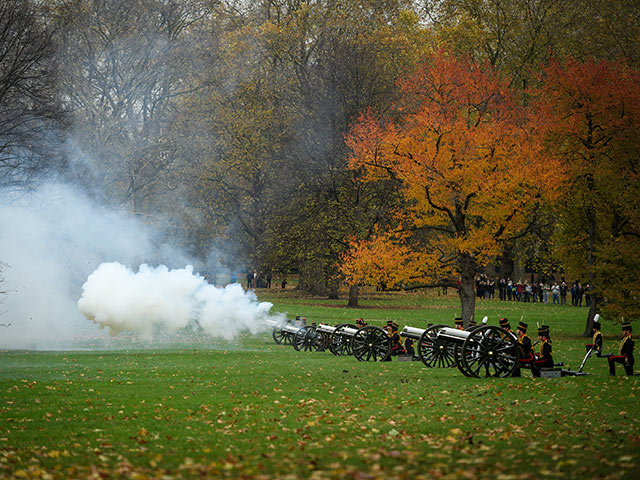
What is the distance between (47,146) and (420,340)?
660 inches

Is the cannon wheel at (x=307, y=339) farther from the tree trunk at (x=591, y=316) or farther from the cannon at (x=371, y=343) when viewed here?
the tree trunk at (x=591, y=316)

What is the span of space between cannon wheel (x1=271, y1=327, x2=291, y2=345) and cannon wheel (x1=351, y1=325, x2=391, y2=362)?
5.78 metres

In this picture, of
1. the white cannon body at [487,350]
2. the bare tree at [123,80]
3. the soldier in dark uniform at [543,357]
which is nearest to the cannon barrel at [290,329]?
the white cannon body at [487,350]

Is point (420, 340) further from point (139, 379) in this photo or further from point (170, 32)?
point (170, 32)

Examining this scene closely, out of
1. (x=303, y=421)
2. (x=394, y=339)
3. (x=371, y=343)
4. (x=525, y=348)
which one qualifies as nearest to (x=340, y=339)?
(x=371, y=343)

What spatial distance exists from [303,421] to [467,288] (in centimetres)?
1910

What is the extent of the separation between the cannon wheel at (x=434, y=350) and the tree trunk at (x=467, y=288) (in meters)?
9.09

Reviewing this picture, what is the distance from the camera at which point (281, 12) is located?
5319 cm

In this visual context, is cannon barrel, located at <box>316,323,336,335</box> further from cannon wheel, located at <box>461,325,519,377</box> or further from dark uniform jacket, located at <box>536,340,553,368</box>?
dark uniform jacket, located at <box>536,340,553,368</box>

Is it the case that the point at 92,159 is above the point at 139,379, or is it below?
above

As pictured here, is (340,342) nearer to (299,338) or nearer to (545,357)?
(299,338)

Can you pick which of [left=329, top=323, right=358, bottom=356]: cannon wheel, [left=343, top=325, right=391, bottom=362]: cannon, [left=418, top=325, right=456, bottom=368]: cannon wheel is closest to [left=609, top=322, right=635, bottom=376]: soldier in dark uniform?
[left=418, top=325, right=456, bottom=368]: cannon wheel

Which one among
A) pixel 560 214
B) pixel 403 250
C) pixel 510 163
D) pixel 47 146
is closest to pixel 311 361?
pixel 403 250

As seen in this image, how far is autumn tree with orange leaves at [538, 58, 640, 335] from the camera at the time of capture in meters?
30.2
